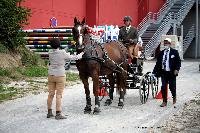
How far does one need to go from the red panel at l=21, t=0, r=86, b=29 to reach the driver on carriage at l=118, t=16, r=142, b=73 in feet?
45.9

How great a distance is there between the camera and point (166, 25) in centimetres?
4188

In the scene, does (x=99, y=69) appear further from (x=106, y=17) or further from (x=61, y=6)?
(x=106, y=17)

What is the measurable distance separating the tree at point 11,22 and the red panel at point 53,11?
209 inches

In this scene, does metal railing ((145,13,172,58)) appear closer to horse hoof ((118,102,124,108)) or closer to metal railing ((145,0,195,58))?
metal railing ((145,0,195,58))

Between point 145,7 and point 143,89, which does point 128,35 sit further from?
point 145,7

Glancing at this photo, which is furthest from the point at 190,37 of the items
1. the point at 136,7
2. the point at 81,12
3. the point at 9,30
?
the point at 9,30

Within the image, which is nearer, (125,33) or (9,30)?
(125,33)

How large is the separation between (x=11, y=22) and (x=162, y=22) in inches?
929

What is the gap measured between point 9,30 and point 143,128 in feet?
42.0

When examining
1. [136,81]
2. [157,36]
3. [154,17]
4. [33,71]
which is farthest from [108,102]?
[154,17]

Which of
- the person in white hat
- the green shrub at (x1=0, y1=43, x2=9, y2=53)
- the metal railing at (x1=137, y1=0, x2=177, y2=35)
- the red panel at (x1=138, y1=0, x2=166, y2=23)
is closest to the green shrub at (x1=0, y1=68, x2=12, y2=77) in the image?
the green shrub at (x1=0, y1=43, x2=9, y2=53)

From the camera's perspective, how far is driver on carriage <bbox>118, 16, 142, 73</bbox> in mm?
14838

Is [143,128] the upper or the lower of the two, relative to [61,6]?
lower

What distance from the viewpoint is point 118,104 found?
1381cm
